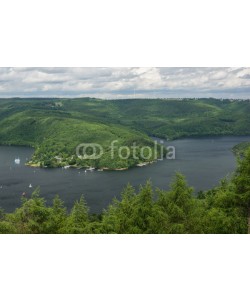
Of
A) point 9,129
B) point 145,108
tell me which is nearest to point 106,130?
point 9,129

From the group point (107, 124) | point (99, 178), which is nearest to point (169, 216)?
point (99, 178)

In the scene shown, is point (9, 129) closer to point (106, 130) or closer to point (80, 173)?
point (106, 130)
